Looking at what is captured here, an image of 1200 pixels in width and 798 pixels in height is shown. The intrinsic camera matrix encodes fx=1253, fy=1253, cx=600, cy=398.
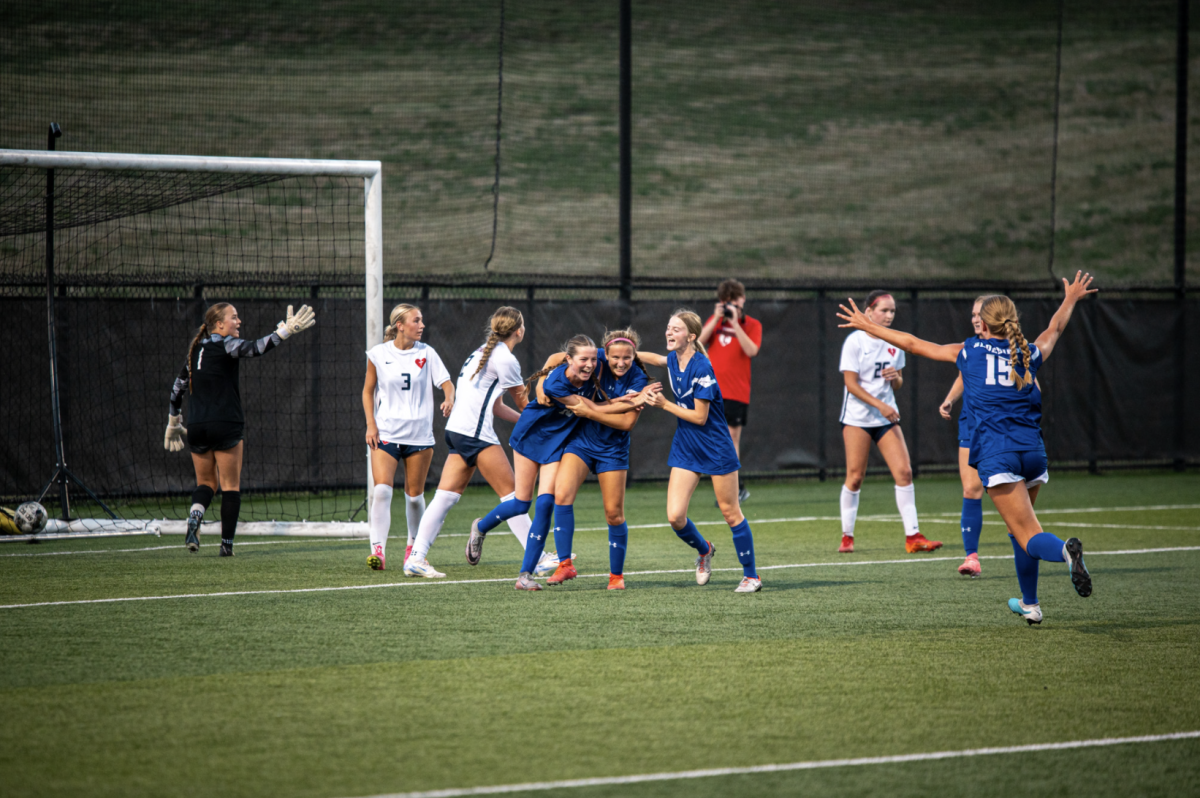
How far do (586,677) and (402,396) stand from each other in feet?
13.2

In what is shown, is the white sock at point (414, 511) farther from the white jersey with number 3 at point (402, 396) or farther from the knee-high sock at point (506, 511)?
the knee-high sock at point (506, 511)

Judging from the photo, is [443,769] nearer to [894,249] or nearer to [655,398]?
[655,398]

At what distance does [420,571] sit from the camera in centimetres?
919

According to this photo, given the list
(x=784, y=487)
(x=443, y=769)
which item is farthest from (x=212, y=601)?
(x=784, y=487)

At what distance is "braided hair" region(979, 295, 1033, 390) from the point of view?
718cm

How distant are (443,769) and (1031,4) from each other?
51.7 meters

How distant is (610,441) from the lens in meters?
8.52

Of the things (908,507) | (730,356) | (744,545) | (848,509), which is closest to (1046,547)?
(744,545)

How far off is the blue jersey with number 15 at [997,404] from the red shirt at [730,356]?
6.37 m

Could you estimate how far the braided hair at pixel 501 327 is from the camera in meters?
9.05

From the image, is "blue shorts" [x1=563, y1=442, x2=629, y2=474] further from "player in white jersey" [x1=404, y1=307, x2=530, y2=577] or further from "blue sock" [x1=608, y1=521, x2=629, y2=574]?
"player in white jersey" [x1=404, y1=307, x2=530, y2=577]

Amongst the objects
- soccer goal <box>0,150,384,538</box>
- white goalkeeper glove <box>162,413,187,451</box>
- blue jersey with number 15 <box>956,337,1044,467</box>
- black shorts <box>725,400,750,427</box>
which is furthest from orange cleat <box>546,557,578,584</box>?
black shorts <box>725,400,750,427</box>

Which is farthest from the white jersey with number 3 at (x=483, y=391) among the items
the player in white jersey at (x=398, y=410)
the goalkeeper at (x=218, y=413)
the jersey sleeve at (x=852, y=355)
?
the jersey sleeve at (x=852, y=355)

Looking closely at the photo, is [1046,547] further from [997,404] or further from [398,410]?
[398,410]
